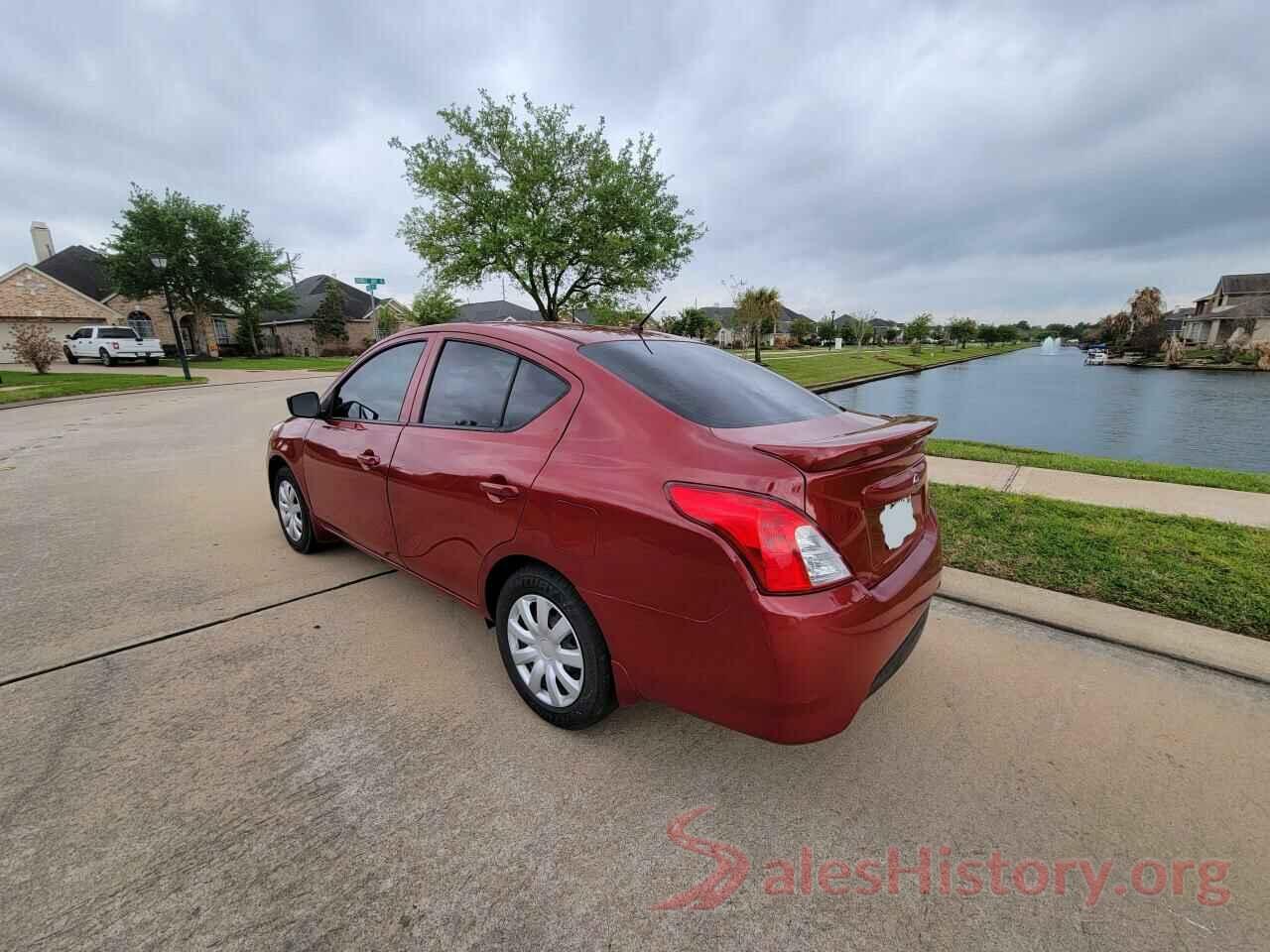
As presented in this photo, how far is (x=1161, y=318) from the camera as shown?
65562 millimetres

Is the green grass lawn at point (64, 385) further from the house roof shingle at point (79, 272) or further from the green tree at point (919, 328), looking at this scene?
the green tree at point (919, 328)

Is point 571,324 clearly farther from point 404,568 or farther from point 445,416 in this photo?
point 404,568

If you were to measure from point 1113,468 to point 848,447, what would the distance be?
6.70 meters

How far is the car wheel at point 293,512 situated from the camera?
13.1 ft

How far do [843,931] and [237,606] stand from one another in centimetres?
345

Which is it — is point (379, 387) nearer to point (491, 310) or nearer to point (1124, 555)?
point (1124, 555)

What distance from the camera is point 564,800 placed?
6.35 feet

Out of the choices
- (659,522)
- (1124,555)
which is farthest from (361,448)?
(1124,555)

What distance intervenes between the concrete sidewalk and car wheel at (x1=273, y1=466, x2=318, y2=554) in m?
5.76

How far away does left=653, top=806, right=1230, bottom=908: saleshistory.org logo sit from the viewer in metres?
1.62

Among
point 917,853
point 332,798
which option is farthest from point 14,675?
point 917,853

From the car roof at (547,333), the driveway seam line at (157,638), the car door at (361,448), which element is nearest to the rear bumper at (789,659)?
the car roof at (547,333)

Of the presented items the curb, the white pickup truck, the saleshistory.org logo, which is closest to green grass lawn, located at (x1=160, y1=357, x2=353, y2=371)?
the white pickup truck

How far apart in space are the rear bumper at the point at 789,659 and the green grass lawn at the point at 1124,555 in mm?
2314
